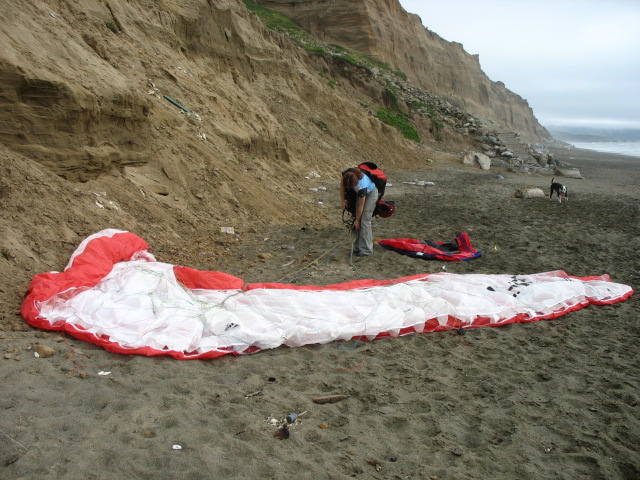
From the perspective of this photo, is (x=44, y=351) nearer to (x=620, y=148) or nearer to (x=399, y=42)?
(x=399, y=42)

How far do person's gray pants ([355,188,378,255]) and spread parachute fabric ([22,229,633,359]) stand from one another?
64.3 inches

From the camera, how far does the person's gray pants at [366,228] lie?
7.03m

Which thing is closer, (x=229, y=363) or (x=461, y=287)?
(x=229, y=363)

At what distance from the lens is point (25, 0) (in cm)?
676

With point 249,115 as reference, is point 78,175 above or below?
below

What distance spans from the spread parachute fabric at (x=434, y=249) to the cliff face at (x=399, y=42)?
28719 millimetres

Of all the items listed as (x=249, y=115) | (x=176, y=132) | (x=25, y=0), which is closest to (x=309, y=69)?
(x=249, y=115)

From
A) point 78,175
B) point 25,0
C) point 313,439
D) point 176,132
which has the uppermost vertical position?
point 25,0

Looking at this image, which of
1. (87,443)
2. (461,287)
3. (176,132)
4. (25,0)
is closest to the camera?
(87,443)

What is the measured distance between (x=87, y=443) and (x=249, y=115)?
10.7 meters

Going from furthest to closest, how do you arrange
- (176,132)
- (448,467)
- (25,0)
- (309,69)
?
(309,69), (176,132), (25,0), (448,467)

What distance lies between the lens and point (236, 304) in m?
4.34

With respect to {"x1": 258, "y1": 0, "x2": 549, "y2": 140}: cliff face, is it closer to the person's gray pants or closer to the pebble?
the person's gray pants

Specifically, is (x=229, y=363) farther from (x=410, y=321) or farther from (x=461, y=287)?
(x=461, y=287)
